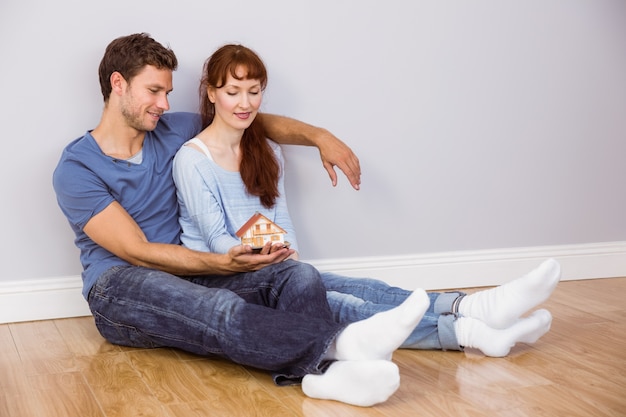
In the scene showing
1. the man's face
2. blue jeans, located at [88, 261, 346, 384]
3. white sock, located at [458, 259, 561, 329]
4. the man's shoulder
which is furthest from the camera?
the man's shoulder

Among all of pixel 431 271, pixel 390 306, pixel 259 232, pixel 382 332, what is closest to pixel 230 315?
pixel 259 232

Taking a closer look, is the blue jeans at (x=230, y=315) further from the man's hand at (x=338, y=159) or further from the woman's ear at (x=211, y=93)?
the woman's ear at (x=211, y=93)

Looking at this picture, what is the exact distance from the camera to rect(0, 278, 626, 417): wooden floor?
1.88m

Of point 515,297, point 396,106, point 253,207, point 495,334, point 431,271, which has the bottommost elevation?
point 431,271

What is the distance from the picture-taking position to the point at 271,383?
2059 millimetres

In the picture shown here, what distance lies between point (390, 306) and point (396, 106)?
0.92 metres

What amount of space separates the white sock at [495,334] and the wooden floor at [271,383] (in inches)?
1.4

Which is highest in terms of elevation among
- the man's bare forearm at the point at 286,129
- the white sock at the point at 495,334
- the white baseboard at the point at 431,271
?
the man's bare forearm at the point at 286,129

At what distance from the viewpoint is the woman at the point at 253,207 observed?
7.34ft

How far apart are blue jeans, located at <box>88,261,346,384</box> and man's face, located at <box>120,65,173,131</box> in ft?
1.42

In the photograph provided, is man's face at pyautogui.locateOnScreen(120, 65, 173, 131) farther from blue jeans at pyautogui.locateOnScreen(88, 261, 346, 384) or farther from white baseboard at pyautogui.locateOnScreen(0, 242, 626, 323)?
white baseboard at pyautogui.locateOnScreen(0, 242, 626, 323)

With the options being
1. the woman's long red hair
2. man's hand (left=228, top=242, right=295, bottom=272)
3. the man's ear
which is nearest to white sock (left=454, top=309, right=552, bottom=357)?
man's hand (left=228, top=242, right=295, bottom=272)

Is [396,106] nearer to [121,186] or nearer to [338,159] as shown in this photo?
[338,159]

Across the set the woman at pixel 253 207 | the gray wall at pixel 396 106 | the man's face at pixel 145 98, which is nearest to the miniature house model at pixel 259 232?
the woman at pixel 253 207
